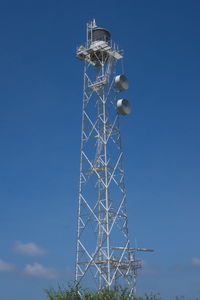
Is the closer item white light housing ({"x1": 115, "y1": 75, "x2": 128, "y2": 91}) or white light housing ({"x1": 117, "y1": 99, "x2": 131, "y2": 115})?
white light housing ({"x1": 117, "y1": 99, "x2": 131, "y2": 115})

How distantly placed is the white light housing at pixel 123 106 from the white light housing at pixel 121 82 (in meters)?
1.29

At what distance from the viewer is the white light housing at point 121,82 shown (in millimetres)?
49375

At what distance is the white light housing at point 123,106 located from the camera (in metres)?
49.2

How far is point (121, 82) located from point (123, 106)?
2.34 metres

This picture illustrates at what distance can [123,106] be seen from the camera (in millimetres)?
49344

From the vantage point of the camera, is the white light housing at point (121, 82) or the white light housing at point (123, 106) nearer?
the white light housing at point (123, 106)

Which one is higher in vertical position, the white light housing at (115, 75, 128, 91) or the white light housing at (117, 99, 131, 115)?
the white light housing at (115, 75, 128, 91)

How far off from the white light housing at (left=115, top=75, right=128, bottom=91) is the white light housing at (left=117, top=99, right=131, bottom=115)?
50.7 inches

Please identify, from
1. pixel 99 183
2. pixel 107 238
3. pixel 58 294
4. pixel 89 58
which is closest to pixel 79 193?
pixel 99 183

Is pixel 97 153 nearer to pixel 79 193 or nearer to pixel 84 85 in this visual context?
pixel 79 193

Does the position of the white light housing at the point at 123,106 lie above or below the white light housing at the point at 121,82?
below

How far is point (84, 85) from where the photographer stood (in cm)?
5138

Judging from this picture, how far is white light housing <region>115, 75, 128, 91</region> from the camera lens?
4938 cm

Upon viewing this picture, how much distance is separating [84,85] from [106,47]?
4.33m
